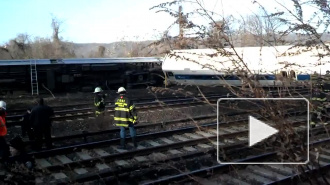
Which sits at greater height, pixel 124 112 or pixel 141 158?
pixel 124 112

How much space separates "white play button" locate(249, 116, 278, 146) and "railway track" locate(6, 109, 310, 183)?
3.48 meters

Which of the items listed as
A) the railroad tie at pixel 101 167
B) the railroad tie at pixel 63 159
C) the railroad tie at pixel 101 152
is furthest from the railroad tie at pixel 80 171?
the railroad tie at pixel 101 152

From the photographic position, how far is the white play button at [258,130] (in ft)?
10.5

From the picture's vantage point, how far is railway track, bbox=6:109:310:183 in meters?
7.69

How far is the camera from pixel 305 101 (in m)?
3.34

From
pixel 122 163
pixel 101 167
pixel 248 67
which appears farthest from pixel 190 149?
pixel 248 67

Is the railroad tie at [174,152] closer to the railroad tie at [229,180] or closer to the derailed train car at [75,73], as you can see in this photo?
the railroad tie at [229,180]

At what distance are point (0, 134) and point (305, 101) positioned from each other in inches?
266

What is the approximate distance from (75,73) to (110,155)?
18.4 metres

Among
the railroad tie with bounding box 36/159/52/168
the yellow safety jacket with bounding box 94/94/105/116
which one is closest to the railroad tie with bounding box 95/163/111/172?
the railroad tie with bounding box 36/159/52/168

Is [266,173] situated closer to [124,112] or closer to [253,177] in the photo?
[253,177]

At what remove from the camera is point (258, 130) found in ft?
10.7

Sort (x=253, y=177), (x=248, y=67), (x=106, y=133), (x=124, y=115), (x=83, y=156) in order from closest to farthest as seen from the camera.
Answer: (x=248, y=67) < (x=253, y=177) < (x=83, y=156) < (x=124, y=115) < (x=106, y=133)

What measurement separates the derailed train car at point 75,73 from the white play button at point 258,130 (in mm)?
21422
